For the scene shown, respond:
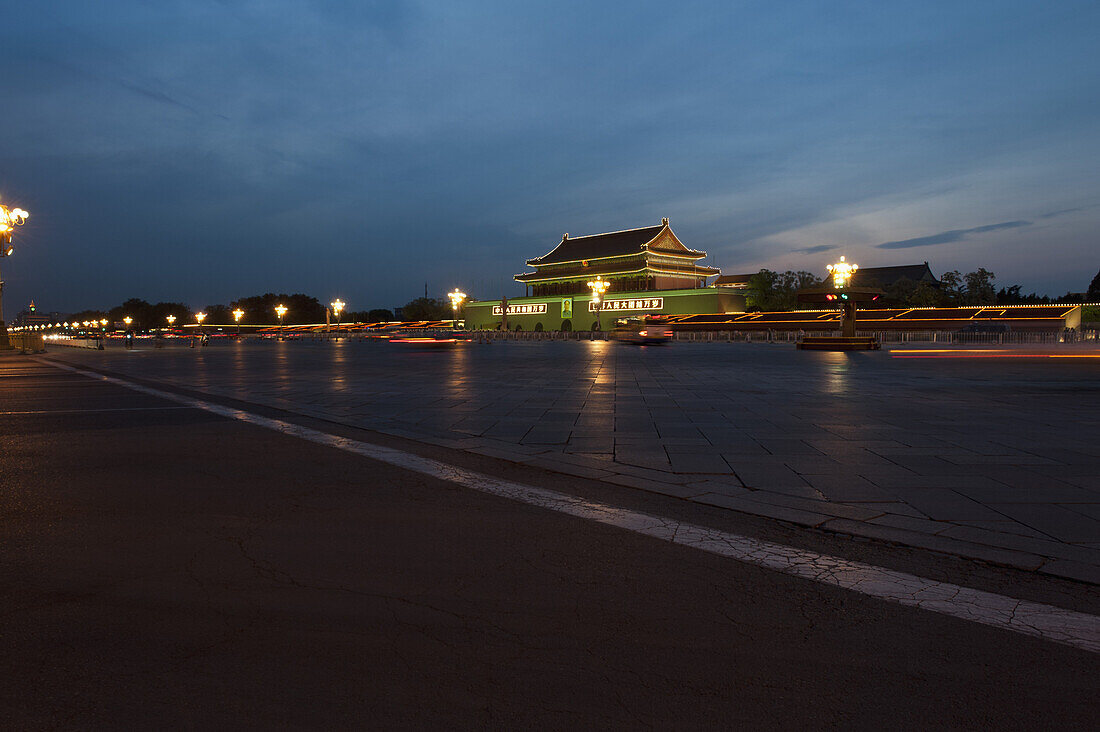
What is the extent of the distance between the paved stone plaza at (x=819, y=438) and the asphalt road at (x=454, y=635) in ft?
4.13

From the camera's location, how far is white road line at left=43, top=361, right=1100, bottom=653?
Result: 8.68ft

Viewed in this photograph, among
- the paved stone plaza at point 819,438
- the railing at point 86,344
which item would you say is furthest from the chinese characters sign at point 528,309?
the paved stone plaza at point 819,438

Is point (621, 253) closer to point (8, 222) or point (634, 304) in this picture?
point (634, 304)

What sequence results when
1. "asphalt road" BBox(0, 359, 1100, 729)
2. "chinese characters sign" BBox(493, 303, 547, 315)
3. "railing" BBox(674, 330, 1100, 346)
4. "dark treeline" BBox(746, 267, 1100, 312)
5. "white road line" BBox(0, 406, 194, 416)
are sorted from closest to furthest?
"asphalt road" BBox(0, 359, 1100, 729) < "white road line" BBox(0, 406, 194, 416) < "railing" BBox(674, 330, 1100, 346) < "dark treeline" BBox(746, 267, 1100, 312) < "chinese characters sign" BBox(493, 303, 547, 315)

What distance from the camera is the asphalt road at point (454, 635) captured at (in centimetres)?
209

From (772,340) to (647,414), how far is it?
131 ft

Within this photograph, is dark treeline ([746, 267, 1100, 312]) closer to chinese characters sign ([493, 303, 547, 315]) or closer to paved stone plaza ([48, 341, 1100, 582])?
chinese characters sign ([493, 303, 547, 315])

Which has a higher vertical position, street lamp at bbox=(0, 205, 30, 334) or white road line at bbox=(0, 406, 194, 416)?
street lamp at bbox=(0, 205, 30, 334)

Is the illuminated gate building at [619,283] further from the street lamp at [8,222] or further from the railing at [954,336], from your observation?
the street lamp at [8,222]

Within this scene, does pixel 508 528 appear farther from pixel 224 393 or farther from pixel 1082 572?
pixel 224 393

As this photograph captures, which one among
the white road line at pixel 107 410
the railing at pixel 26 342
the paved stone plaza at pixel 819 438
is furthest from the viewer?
the railing at pixel 26 342

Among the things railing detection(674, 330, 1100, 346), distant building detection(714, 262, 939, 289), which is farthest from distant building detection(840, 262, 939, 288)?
railing detection(674, 330, 1100, 346)

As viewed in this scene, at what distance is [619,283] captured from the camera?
6988cm

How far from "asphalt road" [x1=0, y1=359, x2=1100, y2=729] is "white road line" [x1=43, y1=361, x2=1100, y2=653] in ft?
0.37
